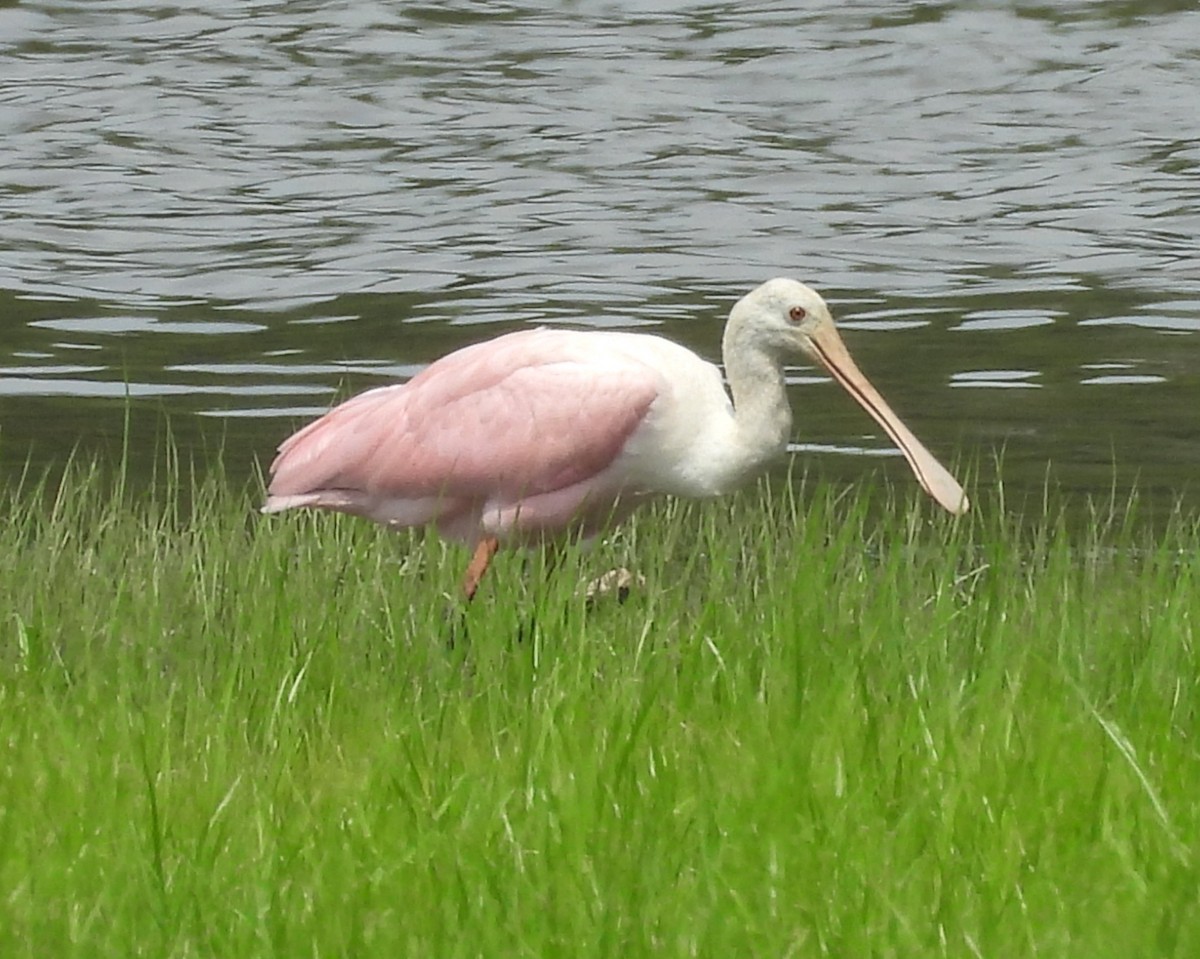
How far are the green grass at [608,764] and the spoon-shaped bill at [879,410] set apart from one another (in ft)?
2.05

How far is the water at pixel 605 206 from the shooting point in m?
11.8

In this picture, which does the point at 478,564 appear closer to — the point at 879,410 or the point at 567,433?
the point at 567,433

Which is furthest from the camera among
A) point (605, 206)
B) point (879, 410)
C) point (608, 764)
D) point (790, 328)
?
point (605, 206)

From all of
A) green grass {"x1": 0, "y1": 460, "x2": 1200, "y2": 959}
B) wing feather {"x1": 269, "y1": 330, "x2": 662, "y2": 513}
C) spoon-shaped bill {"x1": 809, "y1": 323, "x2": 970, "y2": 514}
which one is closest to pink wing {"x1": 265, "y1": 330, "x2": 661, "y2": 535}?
wing feather {"x1": 269, "y1": 330, "x2": 662, "y2": 513}

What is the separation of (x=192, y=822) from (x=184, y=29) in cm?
2107

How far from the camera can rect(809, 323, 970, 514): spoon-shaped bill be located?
6.86m

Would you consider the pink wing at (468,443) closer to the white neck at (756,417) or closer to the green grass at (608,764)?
the white neck at (756,417)

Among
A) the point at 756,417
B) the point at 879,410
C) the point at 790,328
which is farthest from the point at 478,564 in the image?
the point at 879,410

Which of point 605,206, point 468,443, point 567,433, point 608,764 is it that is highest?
point 608,764

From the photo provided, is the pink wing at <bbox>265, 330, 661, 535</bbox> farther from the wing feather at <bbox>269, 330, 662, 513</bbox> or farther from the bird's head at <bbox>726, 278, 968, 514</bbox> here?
the bird's head at <bbox>726, 278, 968, 514</bbox>

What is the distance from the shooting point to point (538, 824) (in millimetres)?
4191

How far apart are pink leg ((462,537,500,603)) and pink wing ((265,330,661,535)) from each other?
14cm

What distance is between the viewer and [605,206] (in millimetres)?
18391

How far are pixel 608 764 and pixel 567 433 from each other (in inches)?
102
